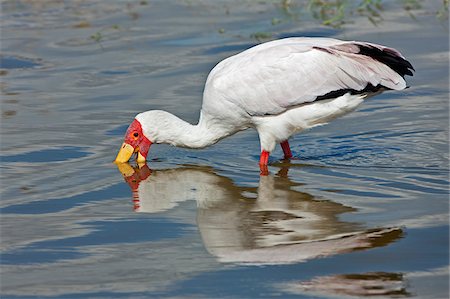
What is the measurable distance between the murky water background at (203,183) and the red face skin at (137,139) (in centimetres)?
20

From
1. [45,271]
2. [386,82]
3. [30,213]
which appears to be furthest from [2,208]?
[386,82]

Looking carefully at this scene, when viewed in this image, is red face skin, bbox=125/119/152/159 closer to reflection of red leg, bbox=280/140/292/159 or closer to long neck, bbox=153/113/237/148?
long neck, bbox=153/113/237/148

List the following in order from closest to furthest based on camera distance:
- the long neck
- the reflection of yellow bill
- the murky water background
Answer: the murky water background
the long neck
the reflection of yellow bill

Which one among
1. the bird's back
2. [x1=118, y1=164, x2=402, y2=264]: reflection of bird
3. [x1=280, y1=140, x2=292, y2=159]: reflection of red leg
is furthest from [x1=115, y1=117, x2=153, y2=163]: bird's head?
[x1=280, y1=140, x2=292, y2=159]: reflection of red leg

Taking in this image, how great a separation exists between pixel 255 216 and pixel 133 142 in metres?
1.77

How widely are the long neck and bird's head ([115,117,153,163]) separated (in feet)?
0.44

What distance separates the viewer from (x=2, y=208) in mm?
7203

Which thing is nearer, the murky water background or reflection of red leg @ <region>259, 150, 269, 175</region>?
the murky water background

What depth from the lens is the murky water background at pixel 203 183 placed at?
5773 mm

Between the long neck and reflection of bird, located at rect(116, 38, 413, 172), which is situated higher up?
reflection of bird, located at rect(116, 38, 413, 172)

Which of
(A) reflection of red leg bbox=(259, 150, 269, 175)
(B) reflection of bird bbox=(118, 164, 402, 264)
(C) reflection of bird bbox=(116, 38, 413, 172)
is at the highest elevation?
(C) reflection of bird bbox=(116, 38, 413, 172)

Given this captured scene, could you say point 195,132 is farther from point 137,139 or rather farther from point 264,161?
point 264,161

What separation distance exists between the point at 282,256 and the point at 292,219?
802mm

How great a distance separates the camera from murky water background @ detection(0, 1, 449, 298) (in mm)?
5773
